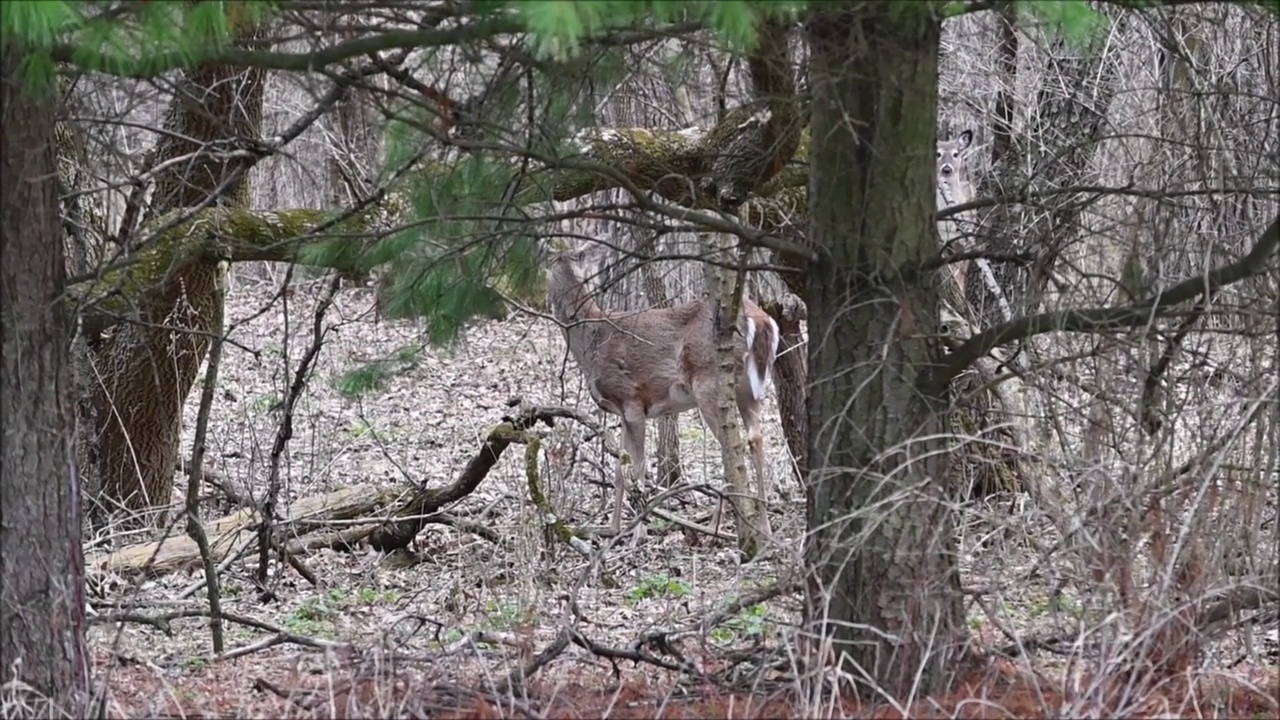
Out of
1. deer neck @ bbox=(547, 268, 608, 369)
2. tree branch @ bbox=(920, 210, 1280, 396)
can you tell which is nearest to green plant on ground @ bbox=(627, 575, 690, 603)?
deer neck @ bbox=(547, 268, 608, 369)

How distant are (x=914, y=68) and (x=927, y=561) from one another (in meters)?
1.59

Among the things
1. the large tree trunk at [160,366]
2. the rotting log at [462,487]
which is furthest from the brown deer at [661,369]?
the large tree trunk at [160,366]

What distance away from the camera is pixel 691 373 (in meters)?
11.3

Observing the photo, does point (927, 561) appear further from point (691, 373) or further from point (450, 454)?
point (450, 454)

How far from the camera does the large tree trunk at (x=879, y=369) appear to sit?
16.1 feet

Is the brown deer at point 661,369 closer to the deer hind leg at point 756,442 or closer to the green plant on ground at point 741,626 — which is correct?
the deer hind leg at point 756,442

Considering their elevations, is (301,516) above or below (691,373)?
below

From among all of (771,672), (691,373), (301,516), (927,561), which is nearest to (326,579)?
(301,516)

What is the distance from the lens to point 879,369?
16.2 ft

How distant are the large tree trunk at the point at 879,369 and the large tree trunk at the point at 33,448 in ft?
7.86

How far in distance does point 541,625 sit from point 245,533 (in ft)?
10.7

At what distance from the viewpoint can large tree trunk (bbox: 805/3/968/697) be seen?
492 centimetres

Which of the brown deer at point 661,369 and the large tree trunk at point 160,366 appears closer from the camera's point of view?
the large tree trunk at point 160,366

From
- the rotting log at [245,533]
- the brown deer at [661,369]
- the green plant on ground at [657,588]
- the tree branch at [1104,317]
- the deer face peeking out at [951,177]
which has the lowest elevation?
the green plant on ground at [657,588]
